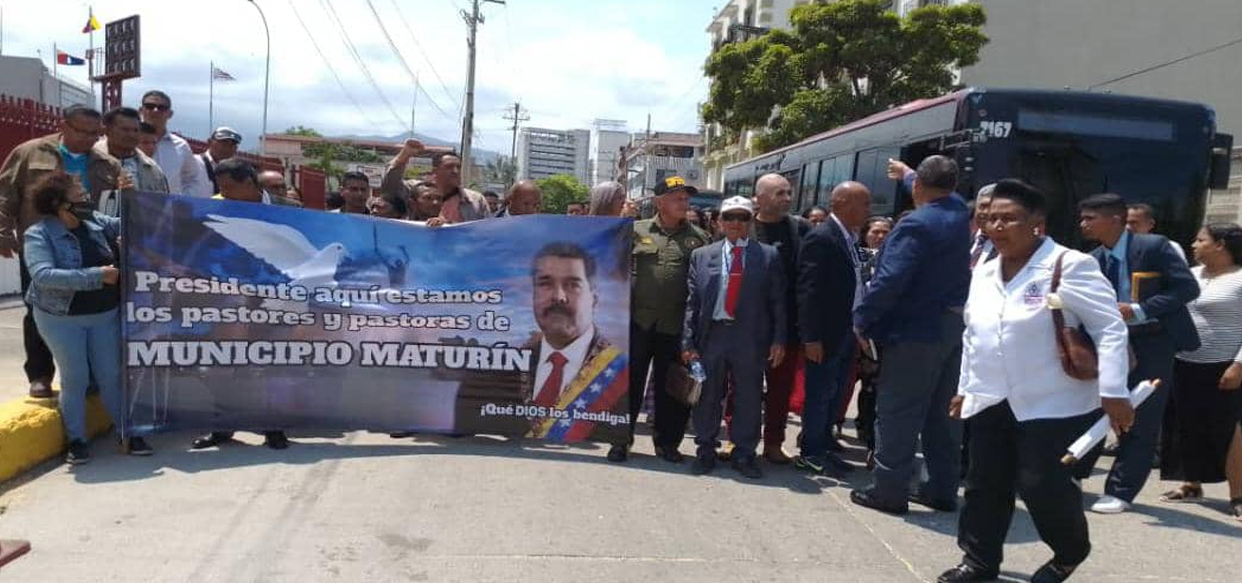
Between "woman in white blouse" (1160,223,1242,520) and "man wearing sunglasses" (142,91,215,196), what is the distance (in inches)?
280

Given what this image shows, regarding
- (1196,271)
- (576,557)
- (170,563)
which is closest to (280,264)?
(170,563)

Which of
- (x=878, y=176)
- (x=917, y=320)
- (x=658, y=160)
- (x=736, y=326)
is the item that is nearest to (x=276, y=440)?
(x=736, y=326)

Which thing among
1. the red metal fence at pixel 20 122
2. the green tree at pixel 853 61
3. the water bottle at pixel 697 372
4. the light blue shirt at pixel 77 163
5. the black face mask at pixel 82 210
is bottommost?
the water bottle at pixel 697 372

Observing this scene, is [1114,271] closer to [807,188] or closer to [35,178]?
[35,178]

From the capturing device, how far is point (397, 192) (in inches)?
293

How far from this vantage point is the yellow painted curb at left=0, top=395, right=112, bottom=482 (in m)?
4.93

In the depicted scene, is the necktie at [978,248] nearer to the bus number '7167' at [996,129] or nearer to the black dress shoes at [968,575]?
the black dress shoes at [968,575]

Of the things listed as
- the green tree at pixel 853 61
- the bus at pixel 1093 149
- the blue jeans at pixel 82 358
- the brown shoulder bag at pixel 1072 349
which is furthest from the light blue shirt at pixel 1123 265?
the green tree at pixel 853 61

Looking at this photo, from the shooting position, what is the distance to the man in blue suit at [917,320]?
189 inches

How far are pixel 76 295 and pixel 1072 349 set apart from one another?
16.7 feet

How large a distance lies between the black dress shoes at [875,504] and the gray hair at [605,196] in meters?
2.47

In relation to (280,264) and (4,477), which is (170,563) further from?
(280,264)

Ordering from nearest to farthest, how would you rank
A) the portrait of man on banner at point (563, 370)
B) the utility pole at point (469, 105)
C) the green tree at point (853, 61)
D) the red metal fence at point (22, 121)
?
the portrait of man on banner at point (563, 370), the red metal fence at point (22, 121), the green tree at point (853, 61), the utility pole at point (469, 105)

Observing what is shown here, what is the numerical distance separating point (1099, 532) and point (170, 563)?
4.62 meters
